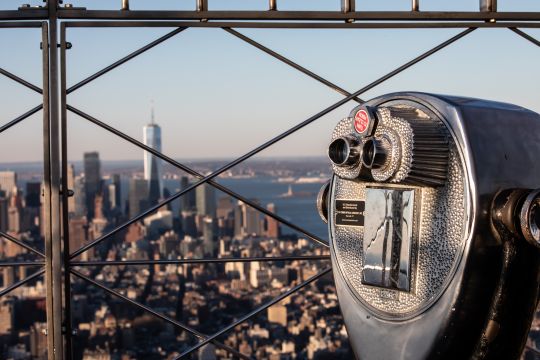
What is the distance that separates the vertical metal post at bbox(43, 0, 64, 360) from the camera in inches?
95.7

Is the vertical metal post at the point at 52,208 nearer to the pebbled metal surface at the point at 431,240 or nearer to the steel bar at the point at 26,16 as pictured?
the steel bar at the point at 26,16

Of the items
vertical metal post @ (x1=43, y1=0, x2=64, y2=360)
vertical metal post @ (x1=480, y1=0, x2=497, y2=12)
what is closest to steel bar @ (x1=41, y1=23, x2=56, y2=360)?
vertical metal post @ (x1=43, y1=0, x2=64, y2=360)

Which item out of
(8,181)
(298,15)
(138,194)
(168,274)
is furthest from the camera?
(168,274)

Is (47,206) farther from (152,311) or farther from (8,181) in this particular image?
(8,181)

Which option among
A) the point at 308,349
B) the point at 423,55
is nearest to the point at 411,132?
the point at 423,55

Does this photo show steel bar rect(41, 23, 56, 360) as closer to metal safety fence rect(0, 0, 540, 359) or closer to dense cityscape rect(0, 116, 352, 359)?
metal safety fence rect(0, 0, 540, 359)

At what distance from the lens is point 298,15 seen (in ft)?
8.34

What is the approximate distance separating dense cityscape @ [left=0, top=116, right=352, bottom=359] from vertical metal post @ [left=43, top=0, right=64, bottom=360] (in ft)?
9.53

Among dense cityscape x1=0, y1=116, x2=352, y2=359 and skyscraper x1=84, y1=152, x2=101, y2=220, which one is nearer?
dense cityscape x1=0, y1=116, x2=352, y2=359

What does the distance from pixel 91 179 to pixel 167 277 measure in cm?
106

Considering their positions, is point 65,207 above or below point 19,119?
below

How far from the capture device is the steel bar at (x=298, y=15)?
97.5 inches

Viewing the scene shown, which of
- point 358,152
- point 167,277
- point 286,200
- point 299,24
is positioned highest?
point 299,24

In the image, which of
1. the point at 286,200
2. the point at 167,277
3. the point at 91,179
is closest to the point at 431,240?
the point at 91,179
